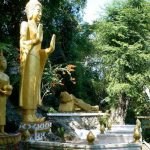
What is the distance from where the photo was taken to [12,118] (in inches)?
368

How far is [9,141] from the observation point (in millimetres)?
5750

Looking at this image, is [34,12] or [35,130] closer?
[35,130]

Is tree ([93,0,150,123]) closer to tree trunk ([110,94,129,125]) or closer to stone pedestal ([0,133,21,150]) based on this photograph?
tree trunk ([110,94,129,125])

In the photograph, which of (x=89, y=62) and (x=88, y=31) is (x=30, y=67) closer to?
(x=88, y=31)

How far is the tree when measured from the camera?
18438 mm

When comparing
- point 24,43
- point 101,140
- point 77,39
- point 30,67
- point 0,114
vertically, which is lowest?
point 101,140

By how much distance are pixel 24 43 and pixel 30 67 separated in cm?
50

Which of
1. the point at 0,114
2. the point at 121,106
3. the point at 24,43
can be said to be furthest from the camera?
the point at 121,106

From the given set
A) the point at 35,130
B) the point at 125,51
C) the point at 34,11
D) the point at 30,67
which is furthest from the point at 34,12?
the point at 125,51

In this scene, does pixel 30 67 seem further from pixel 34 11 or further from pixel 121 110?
pixel 121 110

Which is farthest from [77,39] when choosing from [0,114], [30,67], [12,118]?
[0,114]

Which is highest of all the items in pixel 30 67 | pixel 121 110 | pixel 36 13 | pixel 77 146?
pixel 36 13

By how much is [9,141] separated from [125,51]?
44.8 ft

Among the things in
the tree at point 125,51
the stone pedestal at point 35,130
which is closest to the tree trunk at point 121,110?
the tree at point 125,51
